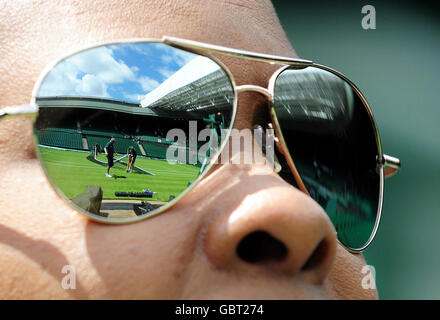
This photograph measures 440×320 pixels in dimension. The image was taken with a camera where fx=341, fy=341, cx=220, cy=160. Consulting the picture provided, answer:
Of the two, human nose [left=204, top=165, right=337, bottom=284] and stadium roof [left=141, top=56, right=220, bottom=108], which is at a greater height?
stadium roof [left=141, top=56, right=220, bottom=108]

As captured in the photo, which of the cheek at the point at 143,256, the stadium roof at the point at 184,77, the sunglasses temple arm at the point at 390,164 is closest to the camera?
the cheek at the point at 143,256

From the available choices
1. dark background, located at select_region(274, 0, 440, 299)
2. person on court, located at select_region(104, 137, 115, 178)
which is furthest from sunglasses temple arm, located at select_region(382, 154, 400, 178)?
dark background, located at select_region(274, 0, 440, 299)

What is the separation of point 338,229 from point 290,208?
376 mm

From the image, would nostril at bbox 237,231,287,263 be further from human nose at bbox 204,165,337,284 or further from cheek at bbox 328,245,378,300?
cheek at bbox 328,245,378,300

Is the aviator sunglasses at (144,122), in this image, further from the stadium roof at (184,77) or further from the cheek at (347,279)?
the cheek at (347,279)

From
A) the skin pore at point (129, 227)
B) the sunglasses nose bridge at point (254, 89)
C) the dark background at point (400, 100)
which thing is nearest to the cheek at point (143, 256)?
the skin pore at point (129, 227)

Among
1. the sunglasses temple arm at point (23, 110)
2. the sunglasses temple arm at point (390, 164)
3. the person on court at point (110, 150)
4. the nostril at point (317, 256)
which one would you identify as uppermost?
the sunglasses temple arm at point (23, 110)

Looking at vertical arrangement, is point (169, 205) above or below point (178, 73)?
below

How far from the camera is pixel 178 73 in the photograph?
70 cm

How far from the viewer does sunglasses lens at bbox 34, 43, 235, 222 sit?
1.98 feet

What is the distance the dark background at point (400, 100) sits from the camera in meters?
2.12

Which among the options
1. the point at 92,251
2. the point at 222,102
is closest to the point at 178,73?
the point at 222,102

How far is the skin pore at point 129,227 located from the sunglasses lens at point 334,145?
197 mm
